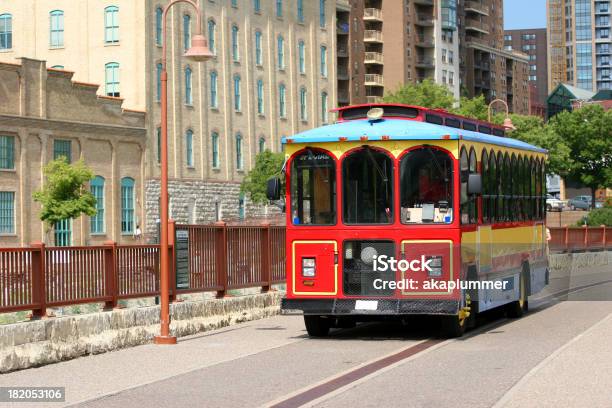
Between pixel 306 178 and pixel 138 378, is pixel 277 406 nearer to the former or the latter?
pixel 138 378

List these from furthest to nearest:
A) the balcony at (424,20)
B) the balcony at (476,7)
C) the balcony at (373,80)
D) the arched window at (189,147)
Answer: the balcony at (476,7) < the balcony at (424,20) < the balcony at (373,80) < the arched window at (189,147)

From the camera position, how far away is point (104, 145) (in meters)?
72.9

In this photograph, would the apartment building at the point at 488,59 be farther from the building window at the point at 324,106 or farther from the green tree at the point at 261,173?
the green tree at the point at 261,173

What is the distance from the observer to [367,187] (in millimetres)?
20188

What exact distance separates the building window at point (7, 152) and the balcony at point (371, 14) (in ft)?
237

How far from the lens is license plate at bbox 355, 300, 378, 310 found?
1958 centimetres

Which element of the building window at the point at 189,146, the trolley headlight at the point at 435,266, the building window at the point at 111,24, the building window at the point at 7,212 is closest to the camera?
the trolley headlight at the point at 435,266

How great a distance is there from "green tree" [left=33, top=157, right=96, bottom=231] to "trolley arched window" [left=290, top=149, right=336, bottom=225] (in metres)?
44.4

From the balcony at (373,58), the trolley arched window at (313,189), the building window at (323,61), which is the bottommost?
the trolley arched window at (313,189)

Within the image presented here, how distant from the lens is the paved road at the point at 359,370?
43.0 ft

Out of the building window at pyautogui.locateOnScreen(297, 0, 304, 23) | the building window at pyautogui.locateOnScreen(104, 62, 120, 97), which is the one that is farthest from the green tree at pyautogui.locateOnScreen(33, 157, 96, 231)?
the building window at pyautogui.locateOnScreen(297, 0, 304, 23)

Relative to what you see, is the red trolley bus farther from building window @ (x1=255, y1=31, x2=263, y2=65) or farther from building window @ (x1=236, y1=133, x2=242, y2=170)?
building window @ (x1=255, y1=31, x2=263, y2=65)

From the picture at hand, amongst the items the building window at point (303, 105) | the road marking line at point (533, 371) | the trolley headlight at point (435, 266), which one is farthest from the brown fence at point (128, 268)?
the building window at point (303, 105)

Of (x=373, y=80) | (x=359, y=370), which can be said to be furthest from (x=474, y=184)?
(x=373, y=80)
